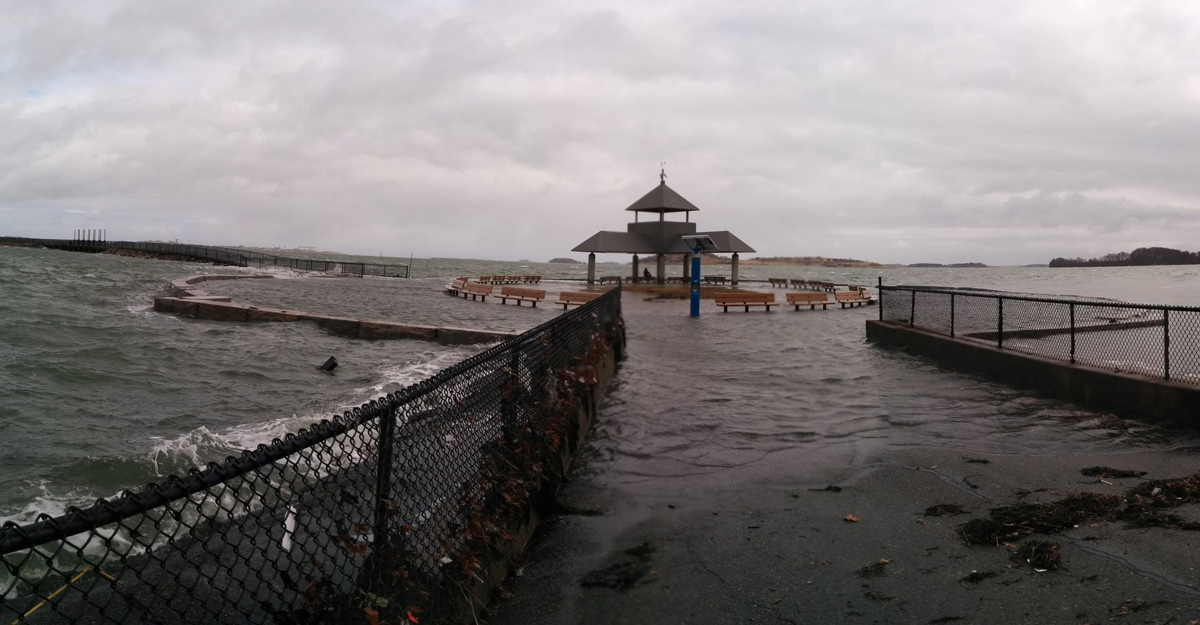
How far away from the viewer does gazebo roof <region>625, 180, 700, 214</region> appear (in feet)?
145

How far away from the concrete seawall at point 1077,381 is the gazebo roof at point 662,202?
30654mm

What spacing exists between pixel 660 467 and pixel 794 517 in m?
1.61

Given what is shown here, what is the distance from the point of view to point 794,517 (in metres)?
5.38

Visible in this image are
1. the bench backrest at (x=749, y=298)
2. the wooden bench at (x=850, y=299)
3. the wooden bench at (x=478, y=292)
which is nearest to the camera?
the bench backrest at (x=749, y=298)

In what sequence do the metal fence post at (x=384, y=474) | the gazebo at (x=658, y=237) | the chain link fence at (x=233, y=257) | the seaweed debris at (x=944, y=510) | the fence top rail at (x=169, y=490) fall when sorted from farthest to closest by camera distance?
the chain link fence at (x=233, y=257)
the gazebo at (x=658, y=237)
the seaweed debris at (x=944, y=510)
the metal fence post at (x=384, y=474)
the fence top rail at (x=169, y=490)

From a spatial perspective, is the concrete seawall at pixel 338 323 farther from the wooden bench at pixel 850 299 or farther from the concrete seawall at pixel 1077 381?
the wooden bench at pixel 850 299

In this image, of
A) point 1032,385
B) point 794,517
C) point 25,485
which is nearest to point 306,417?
point 25,485

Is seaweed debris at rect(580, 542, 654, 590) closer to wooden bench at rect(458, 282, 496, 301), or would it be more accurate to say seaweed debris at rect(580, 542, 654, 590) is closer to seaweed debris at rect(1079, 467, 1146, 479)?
seaweed debris at rect(1079, 467, 1146, 479)

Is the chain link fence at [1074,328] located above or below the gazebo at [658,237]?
below

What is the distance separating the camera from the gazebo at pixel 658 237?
43.7 meters

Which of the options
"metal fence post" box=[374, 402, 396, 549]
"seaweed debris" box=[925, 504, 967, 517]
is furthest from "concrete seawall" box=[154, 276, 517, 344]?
"metal fence post" box=[374, 402, 396, 549]

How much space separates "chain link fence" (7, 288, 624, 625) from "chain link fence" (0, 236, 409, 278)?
57.9m

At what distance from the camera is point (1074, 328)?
34.4ft

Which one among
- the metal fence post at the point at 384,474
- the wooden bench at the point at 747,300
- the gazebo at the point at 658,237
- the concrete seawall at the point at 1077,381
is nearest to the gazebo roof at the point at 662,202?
the gazebo at the point at 658,237
